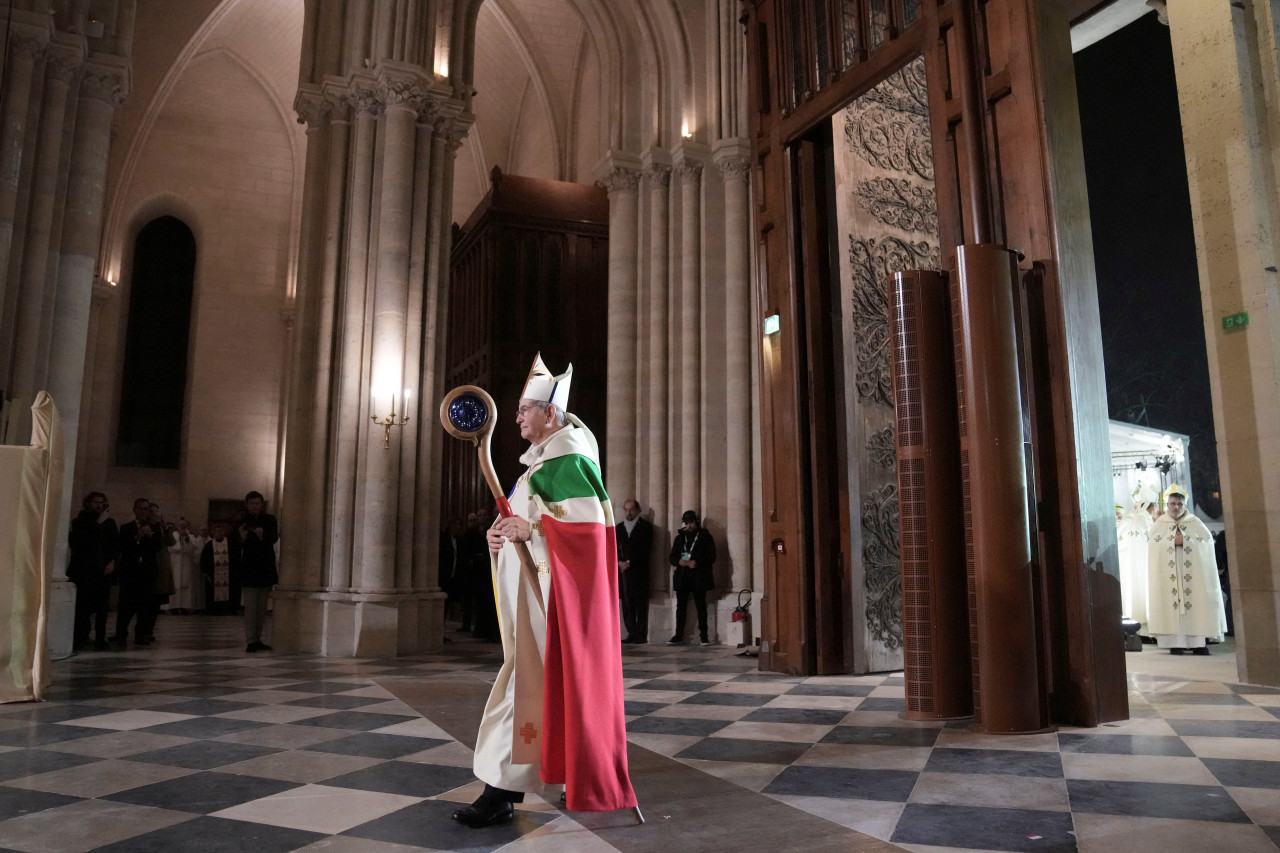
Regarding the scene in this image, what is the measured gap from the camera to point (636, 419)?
39.6 feet

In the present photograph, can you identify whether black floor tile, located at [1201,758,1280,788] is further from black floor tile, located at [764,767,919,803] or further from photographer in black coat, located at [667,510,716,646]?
photographer in black coat, located at [667,510,716,646]

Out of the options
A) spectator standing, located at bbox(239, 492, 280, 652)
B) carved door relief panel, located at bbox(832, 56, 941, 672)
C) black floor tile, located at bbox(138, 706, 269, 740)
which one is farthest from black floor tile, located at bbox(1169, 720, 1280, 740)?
spectator standing, located at bbox(239, 492, 280, 652)

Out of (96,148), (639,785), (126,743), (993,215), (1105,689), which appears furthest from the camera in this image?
(96,148)

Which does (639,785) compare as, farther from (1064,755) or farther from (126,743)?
(126,743)

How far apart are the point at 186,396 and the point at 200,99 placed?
249 inches

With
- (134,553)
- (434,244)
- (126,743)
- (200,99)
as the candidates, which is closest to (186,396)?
(200,99)

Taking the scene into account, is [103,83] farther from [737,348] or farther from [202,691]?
[737,348]

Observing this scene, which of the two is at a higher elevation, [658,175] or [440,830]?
[658,175]

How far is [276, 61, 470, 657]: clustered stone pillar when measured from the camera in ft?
30.7

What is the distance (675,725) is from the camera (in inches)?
193

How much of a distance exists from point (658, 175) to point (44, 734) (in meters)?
9.61

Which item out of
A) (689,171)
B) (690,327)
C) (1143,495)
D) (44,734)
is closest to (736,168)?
(689,171)

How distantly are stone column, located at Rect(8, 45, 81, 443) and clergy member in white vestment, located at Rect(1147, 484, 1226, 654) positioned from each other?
10779mm

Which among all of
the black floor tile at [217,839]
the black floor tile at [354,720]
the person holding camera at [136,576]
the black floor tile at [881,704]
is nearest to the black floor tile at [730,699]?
the black floor tile at [881,704]
